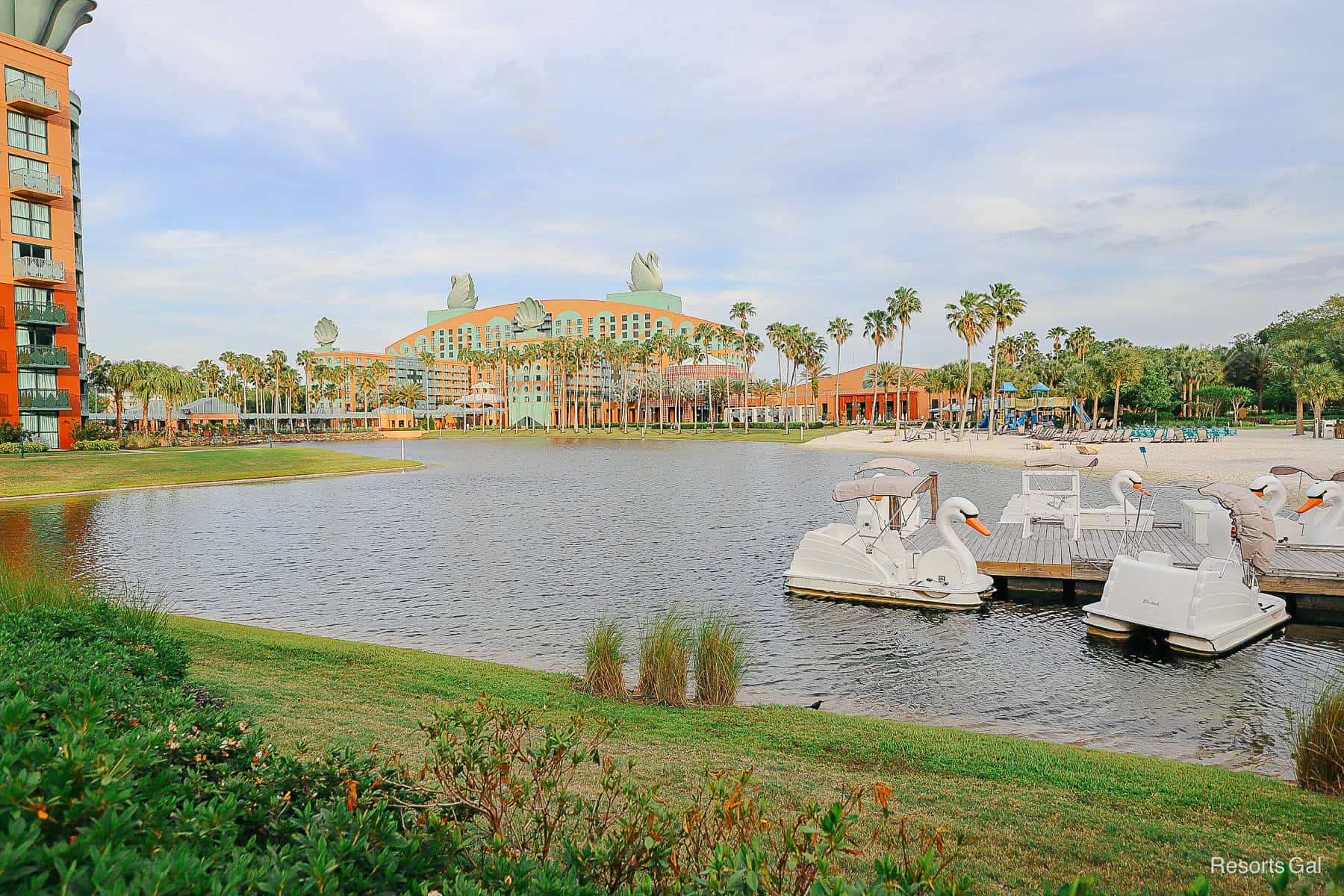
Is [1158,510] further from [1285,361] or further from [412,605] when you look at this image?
[1285,361]

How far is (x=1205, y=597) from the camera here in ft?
38.0

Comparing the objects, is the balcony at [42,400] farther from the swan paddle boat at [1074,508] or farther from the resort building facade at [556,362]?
the resort building facade at [556,362]

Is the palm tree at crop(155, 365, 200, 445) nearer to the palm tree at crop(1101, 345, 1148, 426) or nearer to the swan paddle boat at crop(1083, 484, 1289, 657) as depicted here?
the swan paddle boat at crop(1083, 484, 1289, 657)

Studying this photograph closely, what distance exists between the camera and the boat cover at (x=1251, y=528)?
12.9 metres

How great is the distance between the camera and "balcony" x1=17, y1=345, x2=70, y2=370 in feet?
130

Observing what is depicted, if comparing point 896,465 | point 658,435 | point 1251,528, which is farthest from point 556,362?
point 1251,528

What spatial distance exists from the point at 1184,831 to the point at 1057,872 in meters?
1.25

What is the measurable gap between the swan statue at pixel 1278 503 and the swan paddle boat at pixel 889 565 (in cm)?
592

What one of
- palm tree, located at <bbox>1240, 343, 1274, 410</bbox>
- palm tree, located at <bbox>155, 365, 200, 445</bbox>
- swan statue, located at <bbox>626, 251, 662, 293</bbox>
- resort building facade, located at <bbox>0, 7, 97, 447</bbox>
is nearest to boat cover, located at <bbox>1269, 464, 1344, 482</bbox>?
resort building facade, located at <bbox>0, 7, 97, 447</bbox>

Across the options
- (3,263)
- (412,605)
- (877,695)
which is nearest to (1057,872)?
(877,695)

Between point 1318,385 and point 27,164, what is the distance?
79.4 meters

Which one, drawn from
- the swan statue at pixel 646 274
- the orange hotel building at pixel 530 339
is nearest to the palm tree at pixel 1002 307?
the orange hotel building at pixel 530 339

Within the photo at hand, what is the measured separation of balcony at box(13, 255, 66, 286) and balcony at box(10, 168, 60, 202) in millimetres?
3179

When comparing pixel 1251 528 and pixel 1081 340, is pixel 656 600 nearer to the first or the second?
pixel 1251 528
